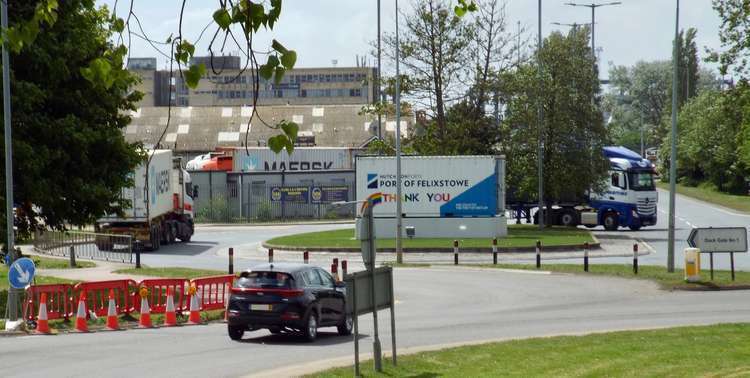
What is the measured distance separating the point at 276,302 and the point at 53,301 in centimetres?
613

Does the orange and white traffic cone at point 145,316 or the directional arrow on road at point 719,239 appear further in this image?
the directional arrow on road at point 719,239

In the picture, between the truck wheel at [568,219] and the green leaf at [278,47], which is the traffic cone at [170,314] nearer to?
the green leaf at [278,47]

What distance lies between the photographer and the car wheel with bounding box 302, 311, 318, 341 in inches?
839

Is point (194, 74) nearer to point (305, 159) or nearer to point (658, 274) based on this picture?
point (658, 274)

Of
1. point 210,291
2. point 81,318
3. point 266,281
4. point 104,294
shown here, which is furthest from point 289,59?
point 210,291

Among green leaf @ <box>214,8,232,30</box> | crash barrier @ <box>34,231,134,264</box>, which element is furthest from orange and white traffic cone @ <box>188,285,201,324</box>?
green leaf @ <box>214,8,232,30</box>

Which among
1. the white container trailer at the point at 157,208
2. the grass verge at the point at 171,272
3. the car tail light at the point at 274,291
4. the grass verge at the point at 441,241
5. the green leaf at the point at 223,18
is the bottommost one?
the grass verge at the point at 171,272

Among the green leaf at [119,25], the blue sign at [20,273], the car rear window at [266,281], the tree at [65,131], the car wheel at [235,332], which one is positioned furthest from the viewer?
the tree at [65,131]

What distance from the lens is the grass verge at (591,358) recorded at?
16281mm

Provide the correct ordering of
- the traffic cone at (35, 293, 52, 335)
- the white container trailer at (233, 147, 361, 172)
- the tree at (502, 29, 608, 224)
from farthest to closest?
the white container trailer at (233, 147, 361, 172) < the tree at (502, 29, 608, 224) < the traffic cone at (35, 293, 52, 335)

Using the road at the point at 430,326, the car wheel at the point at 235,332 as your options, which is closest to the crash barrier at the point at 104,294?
the road at the point at 430,326

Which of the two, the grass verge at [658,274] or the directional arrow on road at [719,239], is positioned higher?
the directional arrow on road at [719,239]

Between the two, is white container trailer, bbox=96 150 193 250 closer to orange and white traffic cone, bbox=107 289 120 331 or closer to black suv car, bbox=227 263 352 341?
orange and white traffic cone, bbox=107 289 120 331

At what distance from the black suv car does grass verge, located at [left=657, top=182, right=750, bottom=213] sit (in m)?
61.6
